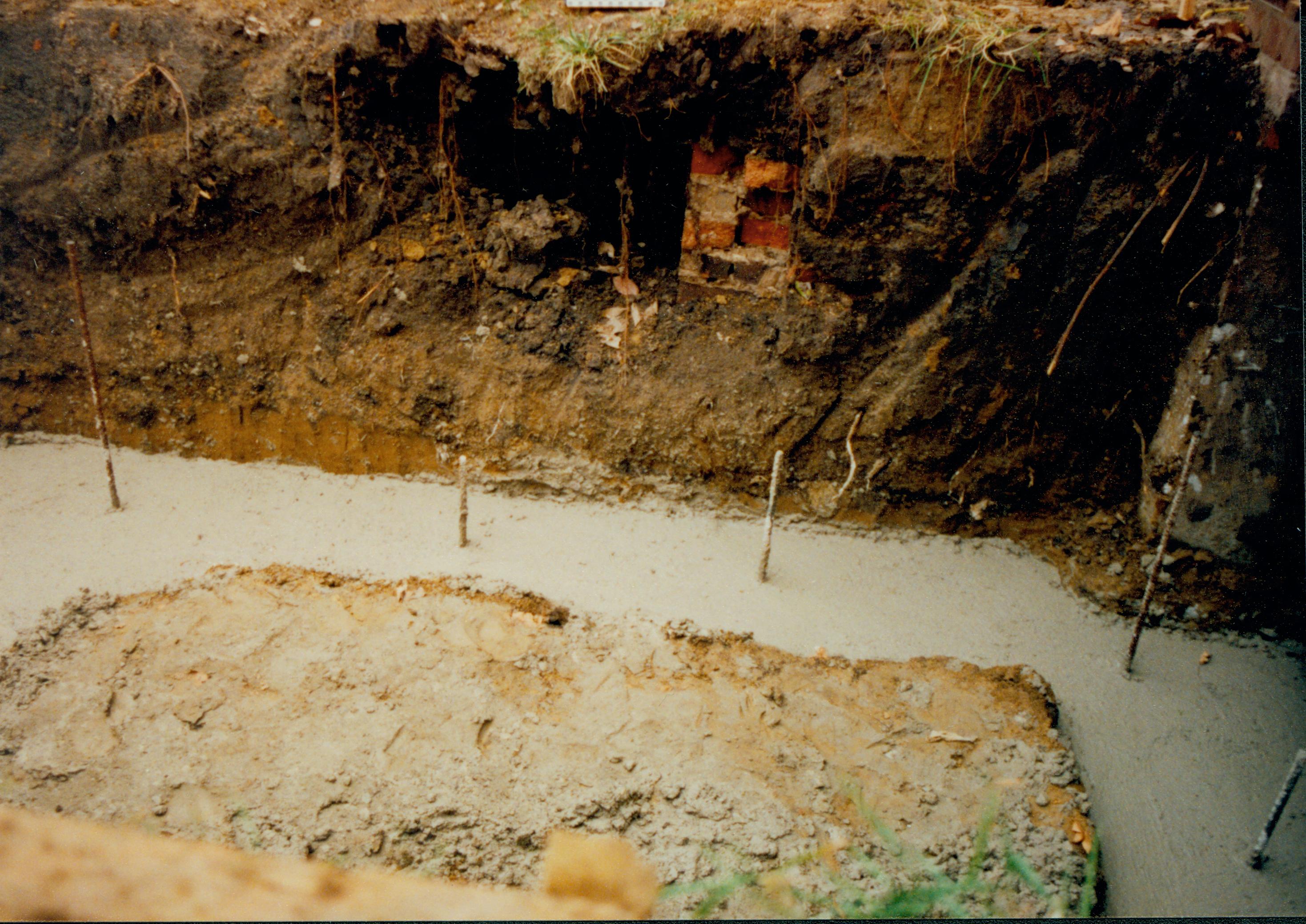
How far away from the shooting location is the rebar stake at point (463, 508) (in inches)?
102

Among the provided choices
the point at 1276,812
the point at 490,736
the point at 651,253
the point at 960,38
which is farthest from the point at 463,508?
the point at 1276,812

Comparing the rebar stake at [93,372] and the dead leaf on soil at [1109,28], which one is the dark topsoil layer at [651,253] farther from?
the rebar stake at [93,372]

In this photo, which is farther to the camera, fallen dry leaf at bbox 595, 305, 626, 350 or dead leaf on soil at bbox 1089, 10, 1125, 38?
fallen dry leaf at bbox 595, 305, 626, 350

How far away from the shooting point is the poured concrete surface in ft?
6.70

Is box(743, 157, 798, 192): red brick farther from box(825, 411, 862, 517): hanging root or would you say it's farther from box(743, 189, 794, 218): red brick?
box(825, 411, 862, 517): hanging root

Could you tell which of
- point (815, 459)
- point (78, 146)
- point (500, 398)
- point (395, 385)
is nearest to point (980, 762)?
point (815, 459)

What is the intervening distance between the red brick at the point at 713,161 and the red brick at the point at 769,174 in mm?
52

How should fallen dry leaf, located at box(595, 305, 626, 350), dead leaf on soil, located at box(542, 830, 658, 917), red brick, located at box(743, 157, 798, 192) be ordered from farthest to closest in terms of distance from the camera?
fallen dry leaf, located at box(595, 305, 626, 350) < red brick, located at box(743, 157, 798, 192) < dead leaf on soil, located at box(542, 830, 658, 917)

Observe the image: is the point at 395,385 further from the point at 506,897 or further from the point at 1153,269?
the point at 1153,269

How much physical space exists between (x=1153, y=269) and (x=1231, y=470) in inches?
27.2

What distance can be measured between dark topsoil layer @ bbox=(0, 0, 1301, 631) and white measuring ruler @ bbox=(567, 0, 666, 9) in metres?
0.05

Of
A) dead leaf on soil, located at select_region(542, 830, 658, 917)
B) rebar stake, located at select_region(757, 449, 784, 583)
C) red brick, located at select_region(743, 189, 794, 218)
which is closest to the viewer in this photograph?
dead leaf on soil, located at select_region(542, 830, 658, 917)

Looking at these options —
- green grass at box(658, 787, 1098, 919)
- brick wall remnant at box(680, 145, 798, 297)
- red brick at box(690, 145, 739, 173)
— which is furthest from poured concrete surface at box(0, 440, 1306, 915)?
red brick at box(690, 145, 739, 173)

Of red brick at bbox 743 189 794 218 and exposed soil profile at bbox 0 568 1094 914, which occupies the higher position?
red brick at bbox 743 189 794 218
